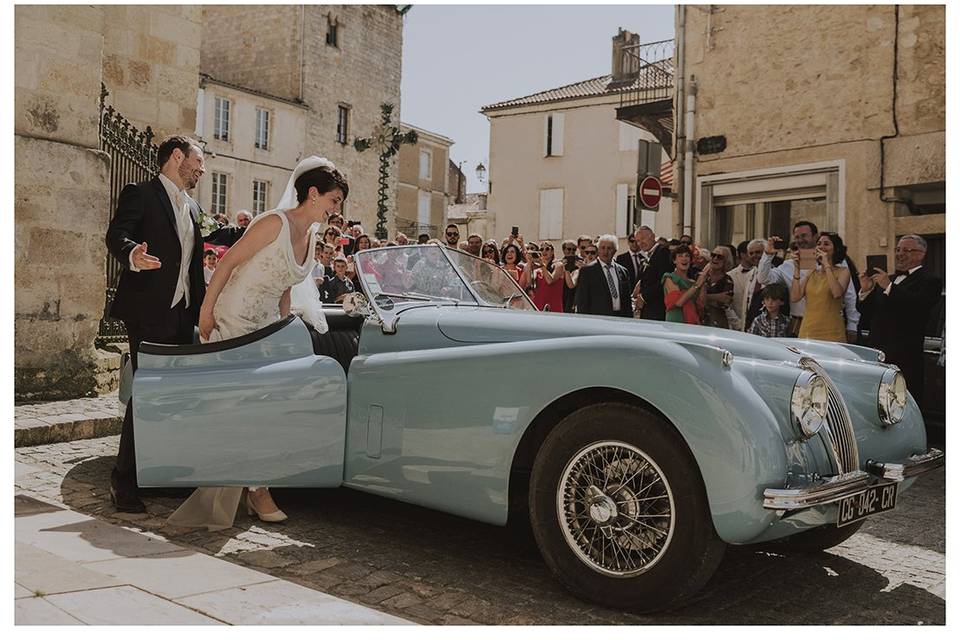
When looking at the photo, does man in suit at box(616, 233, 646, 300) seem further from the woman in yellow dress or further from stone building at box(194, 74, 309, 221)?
stone building at box(194, 74, 309, 221)

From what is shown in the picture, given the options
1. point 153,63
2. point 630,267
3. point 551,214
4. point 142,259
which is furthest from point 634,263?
point 551,214

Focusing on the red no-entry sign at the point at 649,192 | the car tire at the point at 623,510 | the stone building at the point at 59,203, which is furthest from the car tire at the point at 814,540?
the red no-entry sign at the point at 649,192

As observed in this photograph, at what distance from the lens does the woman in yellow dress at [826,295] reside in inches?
289

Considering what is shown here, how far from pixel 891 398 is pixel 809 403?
38.4 inches

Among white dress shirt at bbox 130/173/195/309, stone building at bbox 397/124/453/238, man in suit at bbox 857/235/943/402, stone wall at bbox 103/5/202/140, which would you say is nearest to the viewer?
white dress shirt at bbox 130/173/195/309

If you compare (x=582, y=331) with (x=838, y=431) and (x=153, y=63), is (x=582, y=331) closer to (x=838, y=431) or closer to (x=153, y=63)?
(x=838, y=431)

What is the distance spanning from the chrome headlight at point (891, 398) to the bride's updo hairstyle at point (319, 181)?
282cm

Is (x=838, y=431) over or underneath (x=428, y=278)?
underneath

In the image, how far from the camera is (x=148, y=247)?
192 inches

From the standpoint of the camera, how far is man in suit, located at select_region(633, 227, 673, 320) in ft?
28.6

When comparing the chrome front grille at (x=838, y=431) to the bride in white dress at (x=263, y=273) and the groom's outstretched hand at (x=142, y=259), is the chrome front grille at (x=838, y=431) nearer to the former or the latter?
the bride in white dress at (x=263, y=273)

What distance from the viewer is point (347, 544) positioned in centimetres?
424

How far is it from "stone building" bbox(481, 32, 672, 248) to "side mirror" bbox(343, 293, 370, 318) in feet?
97.4

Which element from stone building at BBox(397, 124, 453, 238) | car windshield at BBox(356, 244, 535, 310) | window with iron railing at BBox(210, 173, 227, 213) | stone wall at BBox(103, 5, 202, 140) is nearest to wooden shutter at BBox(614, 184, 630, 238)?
stone building at BBox(397, 124, 453, 238)
